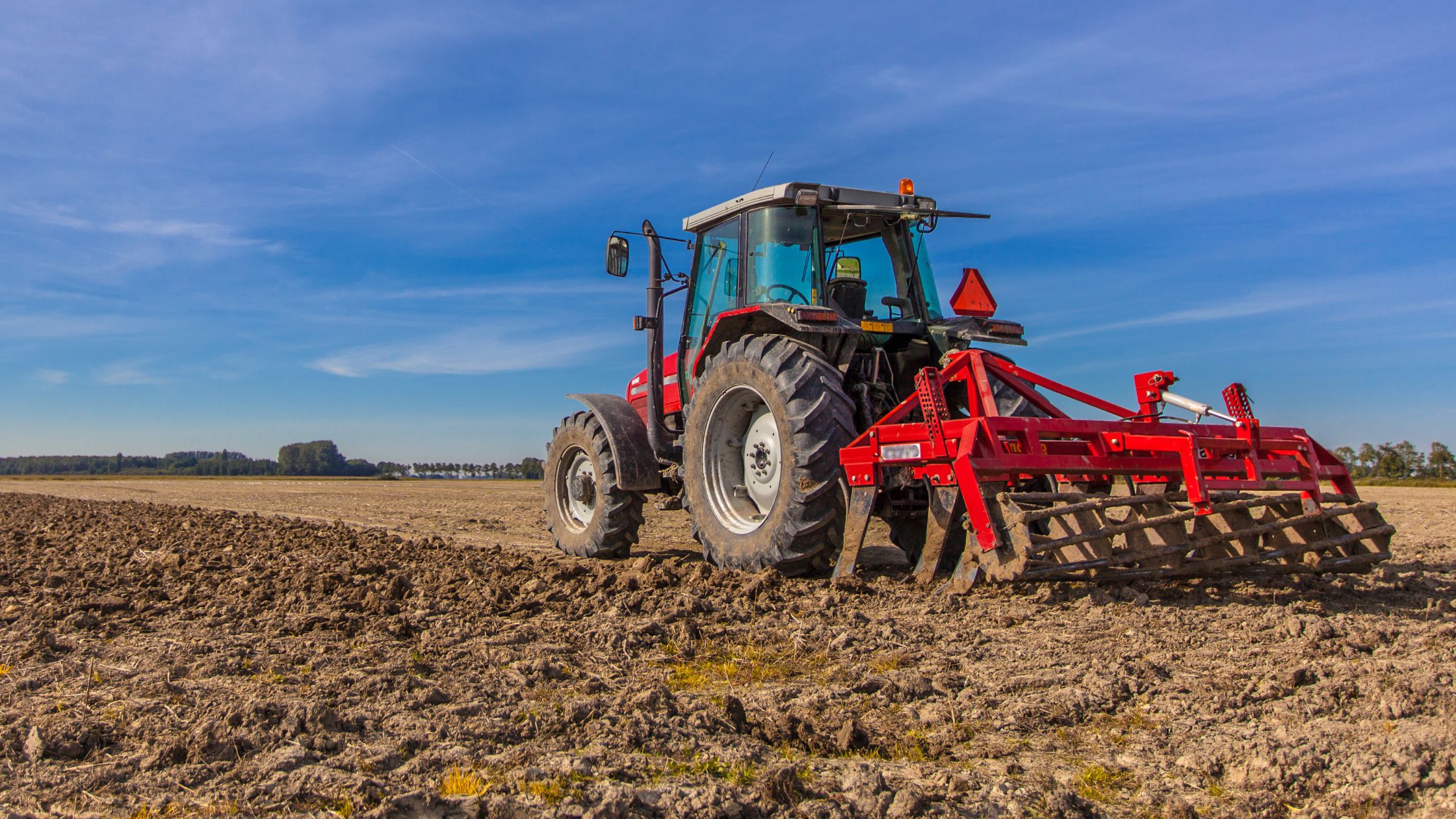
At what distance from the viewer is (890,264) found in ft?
22.0

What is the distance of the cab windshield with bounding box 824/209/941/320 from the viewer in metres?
6.56

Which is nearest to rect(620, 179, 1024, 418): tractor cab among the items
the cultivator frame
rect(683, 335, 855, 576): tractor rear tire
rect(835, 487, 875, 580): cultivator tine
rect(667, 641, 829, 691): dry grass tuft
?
rect(683, 335, 855, 576): tractor rear tire

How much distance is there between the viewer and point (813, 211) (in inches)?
243

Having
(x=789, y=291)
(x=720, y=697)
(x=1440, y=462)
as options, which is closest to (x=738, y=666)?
(x=720, y=697)

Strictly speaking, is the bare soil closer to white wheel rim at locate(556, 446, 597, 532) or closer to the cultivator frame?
the cultivator frame

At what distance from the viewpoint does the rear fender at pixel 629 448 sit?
7.09 metres

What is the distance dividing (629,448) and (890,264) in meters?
2.30

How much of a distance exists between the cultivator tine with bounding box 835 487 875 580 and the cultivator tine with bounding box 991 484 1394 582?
0.86 metres

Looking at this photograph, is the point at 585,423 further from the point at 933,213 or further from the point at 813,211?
the point at 933,213

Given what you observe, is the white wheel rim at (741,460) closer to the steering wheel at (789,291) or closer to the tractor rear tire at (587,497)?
the steering wheel at (789,291)

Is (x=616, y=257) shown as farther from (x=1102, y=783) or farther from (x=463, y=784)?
(x=1102, y=783)

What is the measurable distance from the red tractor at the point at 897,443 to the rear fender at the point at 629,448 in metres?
0.02

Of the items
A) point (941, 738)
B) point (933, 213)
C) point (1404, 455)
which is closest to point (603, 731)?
point (941, 738)

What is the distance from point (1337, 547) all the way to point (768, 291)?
3376mm
